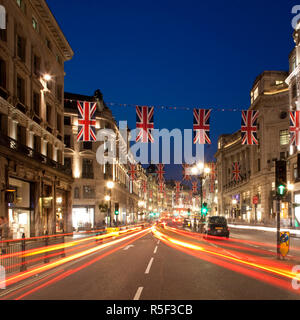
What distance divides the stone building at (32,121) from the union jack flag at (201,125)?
12060 mm

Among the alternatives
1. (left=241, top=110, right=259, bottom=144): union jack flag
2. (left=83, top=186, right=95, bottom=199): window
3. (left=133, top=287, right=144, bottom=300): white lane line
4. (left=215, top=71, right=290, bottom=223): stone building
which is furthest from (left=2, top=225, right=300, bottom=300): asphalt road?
(left=215, top=71, right=290, bottom=223): stone building

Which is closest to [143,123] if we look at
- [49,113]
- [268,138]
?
[49,113]

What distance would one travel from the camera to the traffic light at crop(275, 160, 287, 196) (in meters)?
18.5

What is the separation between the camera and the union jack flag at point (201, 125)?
25438 millimetres

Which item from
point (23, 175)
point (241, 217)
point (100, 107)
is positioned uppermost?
point (100, 107)

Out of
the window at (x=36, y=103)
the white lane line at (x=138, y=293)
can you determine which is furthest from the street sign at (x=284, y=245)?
the window at (x=36, y=103)

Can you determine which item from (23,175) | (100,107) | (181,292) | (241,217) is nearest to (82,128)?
(23,175)

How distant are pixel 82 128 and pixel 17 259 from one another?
1468 cm

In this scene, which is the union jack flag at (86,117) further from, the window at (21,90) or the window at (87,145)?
the window at (87,145)

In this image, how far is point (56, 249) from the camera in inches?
730

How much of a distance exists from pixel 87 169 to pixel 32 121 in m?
31.8

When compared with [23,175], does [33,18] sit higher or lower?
higher
